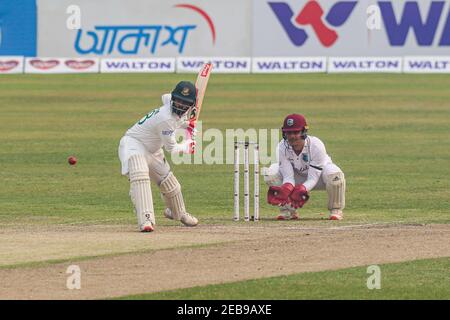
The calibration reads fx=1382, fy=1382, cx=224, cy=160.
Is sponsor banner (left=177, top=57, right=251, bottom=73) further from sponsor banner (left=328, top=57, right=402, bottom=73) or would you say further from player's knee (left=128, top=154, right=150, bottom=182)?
player's knee (left=128, top=154, right=150, bottom=182)

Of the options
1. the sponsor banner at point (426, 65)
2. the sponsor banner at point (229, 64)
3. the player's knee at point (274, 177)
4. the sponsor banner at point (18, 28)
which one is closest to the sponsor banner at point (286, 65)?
the sponsor banner at point (229, 64)

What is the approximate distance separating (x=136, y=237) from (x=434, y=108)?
22.0 metres

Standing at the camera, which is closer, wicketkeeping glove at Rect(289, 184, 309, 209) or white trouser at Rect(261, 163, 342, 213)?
wicketkeeping glove at Rect(289, 184, 309, 209)

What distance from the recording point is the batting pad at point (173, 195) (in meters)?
17.0

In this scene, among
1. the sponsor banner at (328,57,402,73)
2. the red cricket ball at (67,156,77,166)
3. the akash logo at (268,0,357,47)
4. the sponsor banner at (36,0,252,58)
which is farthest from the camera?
the sponsor banner at (36,0,252,58)

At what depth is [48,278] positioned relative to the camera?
13.0 metres

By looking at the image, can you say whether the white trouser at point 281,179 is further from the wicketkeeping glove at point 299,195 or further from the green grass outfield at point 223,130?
the green grass outfield at point 223,130

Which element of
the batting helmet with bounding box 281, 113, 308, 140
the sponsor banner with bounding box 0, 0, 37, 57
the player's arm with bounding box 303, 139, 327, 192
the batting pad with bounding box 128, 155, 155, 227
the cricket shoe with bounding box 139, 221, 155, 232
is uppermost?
the sponsor banner with bounding box 0, 0, 37, 57

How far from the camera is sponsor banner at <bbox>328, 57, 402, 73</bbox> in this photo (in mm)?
51594

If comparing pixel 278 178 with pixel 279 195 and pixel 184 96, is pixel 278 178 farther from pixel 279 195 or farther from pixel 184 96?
pixel 184 96

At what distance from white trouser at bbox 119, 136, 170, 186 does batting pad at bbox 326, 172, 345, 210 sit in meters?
2.06

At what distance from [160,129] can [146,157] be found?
1.39 feet

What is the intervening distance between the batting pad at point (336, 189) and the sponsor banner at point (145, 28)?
36.2 m

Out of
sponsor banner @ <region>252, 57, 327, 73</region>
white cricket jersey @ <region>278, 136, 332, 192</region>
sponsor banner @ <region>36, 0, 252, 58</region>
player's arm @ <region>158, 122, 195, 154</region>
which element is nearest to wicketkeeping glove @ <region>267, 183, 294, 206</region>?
white cricket jersey @ <region>278, 136, 332, 192</region>
